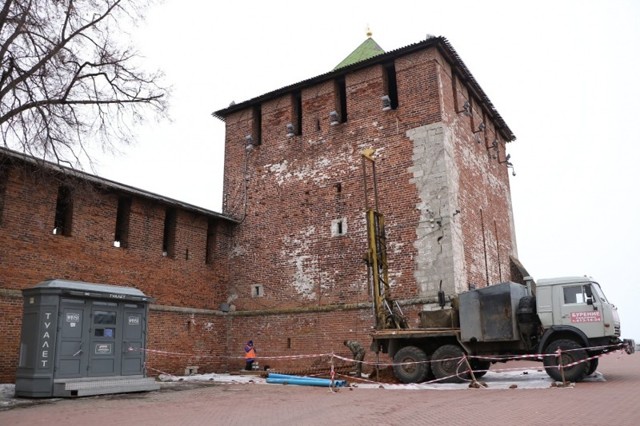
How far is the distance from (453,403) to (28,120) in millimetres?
9317

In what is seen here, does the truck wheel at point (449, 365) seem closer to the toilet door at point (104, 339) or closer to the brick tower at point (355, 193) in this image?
the brick tower at point (355, 193)

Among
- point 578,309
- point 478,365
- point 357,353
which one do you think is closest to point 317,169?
point 357,353

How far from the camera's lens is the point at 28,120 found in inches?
401

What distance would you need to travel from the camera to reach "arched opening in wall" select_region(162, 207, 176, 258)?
18.5 meters

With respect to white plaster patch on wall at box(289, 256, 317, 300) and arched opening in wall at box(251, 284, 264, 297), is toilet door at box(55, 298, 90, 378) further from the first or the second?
arched opening in wall at box(251, 284, 264, 297)

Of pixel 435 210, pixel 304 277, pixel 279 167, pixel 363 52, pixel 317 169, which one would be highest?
pixel 363 52

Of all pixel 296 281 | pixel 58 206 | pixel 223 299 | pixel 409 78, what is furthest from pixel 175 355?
pixel 409 78

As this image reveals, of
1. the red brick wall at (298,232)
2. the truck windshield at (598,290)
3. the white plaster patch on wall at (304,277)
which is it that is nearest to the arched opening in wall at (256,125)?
the red brick wall at (298,232)

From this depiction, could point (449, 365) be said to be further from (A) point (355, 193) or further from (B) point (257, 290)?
(B) point (257, 290)

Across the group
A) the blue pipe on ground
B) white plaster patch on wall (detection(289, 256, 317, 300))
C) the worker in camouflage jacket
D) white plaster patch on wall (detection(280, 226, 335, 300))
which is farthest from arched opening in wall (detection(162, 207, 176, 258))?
the worker in camouflage jacket

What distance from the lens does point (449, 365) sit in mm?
13328

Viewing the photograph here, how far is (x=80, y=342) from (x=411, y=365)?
25.7ft

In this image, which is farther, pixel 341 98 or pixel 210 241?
pixel 210 241

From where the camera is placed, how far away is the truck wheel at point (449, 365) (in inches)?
516
